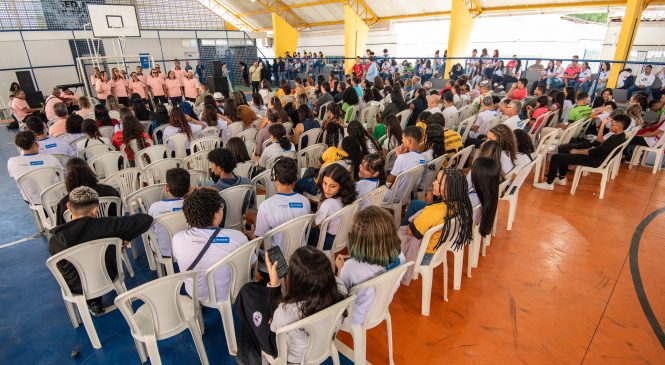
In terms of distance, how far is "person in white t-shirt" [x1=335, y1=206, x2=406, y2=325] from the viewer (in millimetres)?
1978

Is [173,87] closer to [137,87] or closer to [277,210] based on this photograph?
[137,87]

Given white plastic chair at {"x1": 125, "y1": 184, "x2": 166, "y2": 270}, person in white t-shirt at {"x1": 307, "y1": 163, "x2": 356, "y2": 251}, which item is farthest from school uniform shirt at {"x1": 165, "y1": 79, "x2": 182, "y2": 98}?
person in white t-shirt at {"x1": 307, "y1": 163, "x2": 356, "y2": 251}

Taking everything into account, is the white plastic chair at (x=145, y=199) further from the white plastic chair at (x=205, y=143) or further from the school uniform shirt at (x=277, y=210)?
the white plastic chair at (x=205, y=143)

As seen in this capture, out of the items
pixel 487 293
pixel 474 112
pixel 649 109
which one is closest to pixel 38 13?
pixel 474 112

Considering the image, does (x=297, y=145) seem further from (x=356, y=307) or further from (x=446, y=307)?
(x=356, y=307)

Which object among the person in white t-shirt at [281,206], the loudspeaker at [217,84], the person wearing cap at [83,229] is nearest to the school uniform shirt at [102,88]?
the loudspeaker at [217,84]

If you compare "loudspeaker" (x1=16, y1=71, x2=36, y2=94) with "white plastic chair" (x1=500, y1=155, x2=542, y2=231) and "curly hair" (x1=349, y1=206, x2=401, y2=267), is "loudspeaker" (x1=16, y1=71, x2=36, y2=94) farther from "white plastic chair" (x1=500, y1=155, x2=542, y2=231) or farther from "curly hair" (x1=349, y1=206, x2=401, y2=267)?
"white plastic chair" (x1=500, y1=155, x2=542, y2=231)

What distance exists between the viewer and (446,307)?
293 cm

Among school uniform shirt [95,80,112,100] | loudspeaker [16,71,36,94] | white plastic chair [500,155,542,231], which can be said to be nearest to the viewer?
white plastic chair [500,155,542,231]

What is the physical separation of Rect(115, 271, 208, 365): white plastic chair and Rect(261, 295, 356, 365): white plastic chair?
0.53 meters

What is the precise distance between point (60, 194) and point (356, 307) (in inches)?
118

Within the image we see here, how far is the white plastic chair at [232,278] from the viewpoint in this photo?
81.9 inches

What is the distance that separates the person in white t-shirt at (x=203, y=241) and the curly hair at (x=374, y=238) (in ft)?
2.59

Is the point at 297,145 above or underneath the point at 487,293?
above
